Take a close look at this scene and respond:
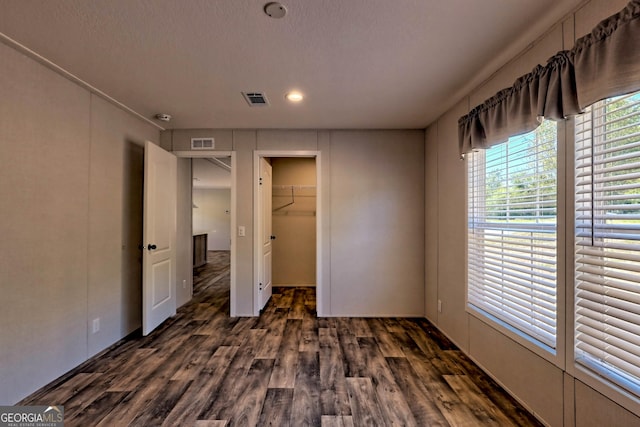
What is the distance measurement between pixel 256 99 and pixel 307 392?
260 centimetres

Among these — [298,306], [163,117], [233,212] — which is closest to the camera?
[163,117]

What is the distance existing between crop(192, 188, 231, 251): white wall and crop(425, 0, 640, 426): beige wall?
873cm

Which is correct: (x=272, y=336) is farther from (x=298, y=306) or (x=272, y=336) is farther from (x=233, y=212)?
(x=233, y=212)

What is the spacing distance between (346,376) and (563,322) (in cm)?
156

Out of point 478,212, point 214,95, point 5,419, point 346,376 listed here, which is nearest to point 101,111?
point 214,95

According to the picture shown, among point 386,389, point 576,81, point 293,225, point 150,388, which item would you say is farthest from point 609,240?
point 293,225

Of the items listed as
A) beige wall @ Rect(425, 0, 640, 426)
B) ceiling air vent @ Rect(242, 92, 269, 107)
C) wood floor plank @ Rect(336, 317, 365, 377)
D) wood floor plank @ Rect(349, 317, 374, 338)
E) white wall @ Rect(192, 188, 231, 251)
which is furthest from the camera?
white wall @ Rect(192, 188, 231, 251)

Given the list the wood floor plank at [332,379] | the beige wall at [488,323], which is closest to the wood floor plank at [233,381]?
the wood floor plank at [332,379]

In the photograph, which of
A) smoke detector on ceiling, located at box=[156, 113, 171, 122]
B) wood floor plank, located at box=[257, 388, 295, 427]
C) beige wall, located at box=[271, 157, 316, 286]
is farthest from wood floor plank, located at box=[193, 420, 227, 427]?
beige wall, located at box=[271, 157, 316, 286]

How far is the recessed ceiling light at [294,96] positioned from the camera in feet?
8.60

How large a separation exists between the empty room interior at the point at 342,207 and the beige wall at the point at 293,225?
4.73ft

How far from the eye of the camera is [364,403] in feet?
6.50

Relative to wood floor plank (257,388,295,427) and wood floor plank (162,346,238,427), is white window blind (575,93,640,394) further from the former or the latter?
wood floor plank (162,346,238,427)

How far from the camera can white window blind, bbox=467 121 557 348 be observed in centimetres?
176
